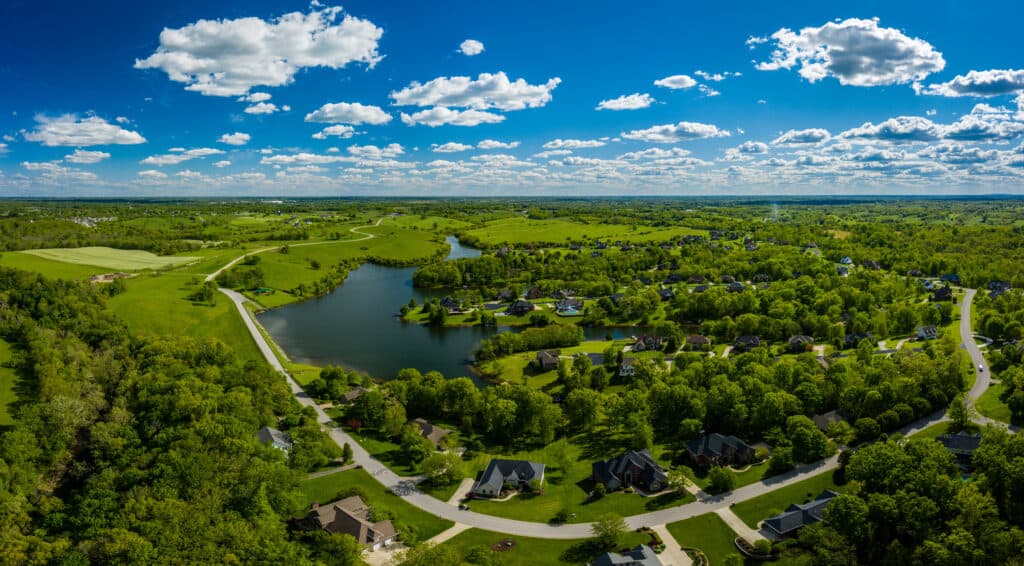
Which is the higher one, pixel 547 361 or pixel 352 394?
pixel 547 361

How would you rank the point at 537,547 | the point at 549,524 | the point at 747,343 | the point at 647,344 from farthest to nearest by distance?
1. the point at 647,344
2. the point at 747,343
3. the point at 549,524
4. the point at 537,547

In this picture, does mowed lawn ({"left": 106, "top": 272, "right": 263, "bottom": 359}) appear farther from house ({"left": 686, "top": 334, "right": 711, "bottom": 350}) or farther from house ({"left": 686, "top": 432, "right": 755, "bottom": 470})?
house ({"left": 686, "top": 334, "right": 711, "bottom": 350})

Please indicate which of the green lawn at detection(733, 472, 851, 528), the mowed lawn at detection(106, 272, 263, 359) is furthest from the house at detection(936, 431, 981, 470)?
the mowed lawn at detection(106, 272, 263, 359)

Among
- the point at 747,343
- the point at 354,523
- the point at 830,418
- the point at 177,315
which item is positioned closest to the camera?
the point at 354,523

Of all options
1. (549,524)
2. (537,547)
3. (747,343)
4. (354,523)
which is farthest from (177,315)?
(747,343)

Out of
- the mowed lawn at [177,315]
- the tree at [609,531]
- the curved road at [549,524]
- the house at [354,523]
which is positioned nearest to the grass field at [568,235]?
the mowed lawn at [177,315]

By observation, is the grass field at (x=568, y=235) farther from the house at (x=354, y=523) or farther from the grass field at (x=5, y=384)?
the house at (x=354, y=523)

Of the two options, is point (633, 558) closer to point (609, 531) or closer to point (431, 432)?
point (609, 531)
